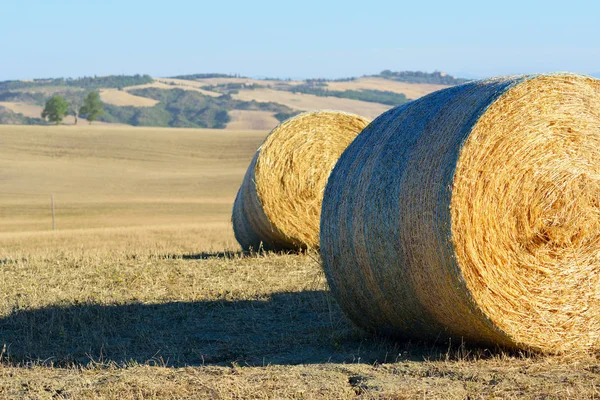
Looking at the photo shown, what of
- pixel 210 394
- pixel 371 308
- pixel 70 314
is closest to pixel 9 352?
pixel 70 314

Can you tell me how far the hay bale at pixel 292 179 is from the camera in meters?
11.8

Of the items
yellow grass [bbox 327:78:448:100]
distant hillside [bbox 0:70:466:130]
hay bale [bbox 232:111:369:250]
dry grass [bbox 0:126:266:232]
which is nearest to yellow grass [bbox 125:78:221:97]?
distant hillside [bbox 0:70:466:130]

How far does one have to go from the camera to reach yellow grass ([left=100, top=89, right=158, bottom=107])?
98.0 m

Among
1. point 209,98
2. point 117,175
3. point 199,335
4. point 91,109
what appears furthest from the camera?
point 209,98

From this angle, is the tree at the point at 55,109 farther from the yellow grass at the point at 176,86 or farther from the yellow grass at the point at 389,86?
the yellow grass at the point at 389,86

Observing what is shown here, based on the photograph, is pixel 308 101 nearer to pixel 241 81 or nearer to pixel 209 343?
pixel 241 81

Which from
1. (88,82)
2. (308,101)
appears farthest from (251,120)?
(88,82)

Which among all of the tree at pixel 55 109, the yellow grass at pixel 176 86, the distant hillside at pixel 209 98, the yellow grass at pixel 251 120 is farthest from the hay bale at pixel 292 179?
the yellow grass at pixel 176 86

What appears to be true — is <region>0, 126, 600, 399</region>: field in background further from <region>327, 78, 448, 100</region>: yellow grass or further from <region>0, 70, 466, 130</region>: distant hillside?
<region>327, 78, 448, 100</region>: yellow grass

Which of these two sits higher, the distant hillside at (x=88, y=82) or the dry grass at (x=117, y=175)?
the distant hillside at (x=88, y=82)

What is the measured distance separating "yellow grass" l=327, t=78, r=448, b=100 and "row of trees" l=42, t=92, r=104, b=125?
36830 mm

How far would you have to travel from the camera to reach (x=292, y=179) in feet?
39.1

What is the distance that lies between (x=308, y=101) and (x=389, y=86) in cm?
2241

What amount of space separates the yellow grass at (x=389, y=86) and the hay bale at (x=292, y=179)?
3505 inches
